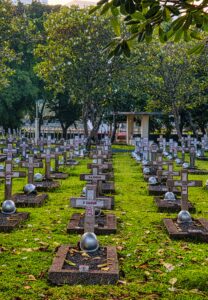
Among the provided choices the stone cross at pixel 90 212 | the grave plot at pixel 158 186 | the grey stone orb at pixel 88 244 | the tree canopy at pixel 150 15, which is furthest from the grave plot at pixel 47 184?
the tree canopy at pixel 150 15

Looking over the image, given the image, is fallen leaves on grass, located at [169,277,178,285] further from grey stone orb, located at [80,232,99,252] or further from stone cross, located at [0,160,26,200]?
stone cross, located at [0,160,26,200]

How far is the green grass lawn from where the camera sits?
507cm

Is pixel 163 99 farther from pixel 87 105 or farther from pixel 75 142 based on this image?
pixel 75 142

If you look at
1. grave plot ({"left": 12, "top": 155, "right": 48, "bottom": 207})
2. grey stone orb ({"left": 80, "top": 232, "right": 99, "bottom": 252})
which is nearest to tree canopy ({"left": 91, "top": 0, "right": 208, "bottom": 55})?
grey stone orb ({"left": 80, "top": 232, "right": 99, "bottom": 252})

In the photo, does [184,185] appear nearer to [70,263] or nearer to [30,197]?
[70,263]

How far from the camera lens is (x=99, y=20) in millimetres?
24797

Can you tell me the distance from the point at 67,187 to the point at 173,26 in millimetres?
10100

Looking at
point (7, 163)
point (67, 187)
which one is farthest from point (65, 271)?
point (67, 187)

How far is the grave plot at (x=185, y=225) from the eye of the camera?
24.4 feet

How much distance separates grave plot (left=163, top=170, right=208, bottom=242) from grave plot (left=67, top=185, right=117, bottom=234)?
37.4 inches

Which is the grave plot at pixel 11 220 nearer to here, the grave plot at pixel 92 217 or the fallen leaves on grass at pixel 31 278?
the grave plot at pixel 92 217

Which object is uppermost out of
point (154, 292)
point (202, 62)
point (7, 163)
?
point (202, 62)

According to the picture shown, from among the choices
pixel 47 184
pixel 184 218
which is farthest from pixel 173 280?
pixel 47 184

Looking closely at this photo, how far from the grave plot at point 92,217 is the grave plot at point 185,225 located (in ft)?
3.12
